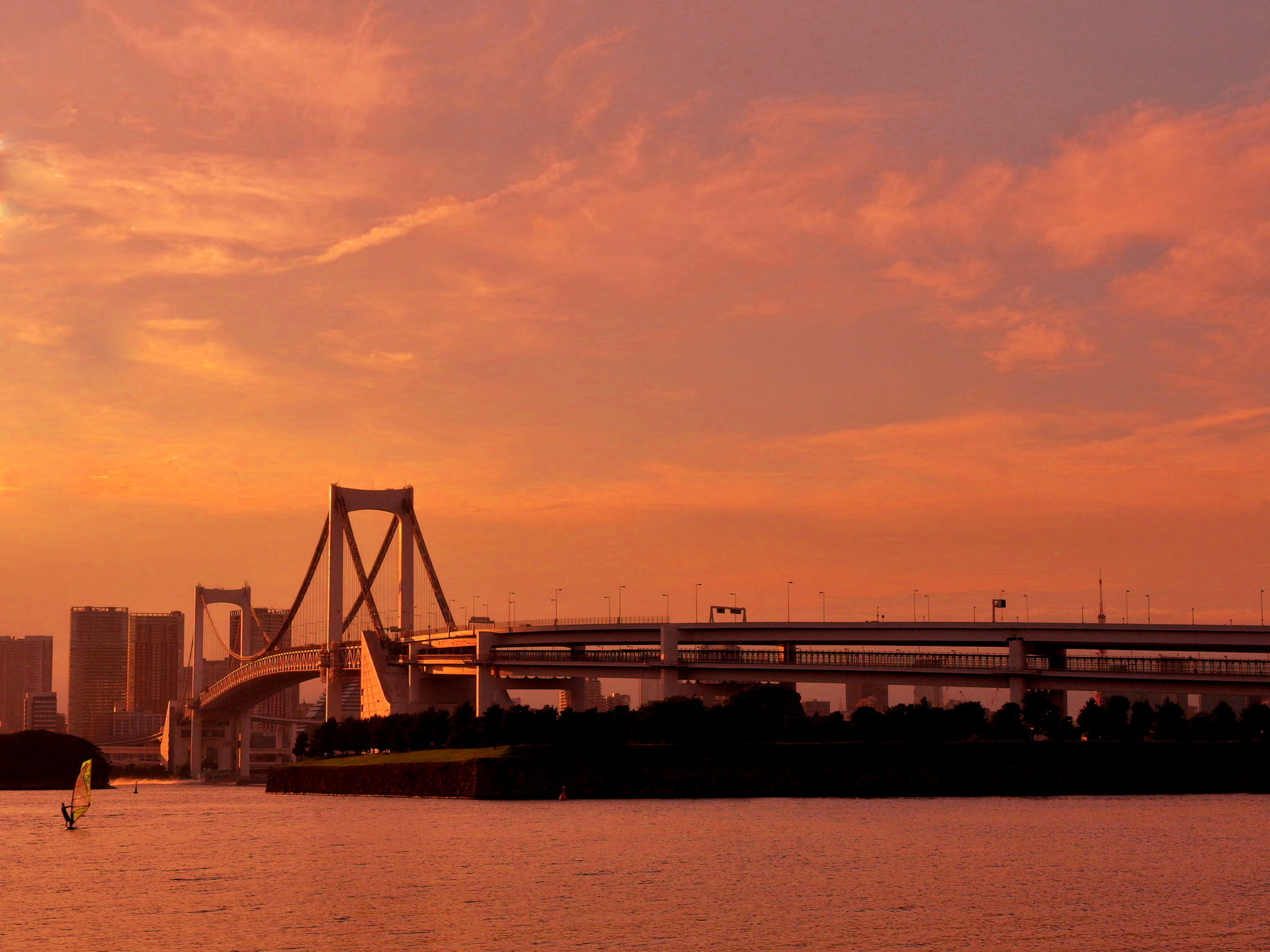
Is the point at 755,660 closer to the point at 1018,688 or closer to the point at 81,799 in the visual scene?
the point at 1018,688

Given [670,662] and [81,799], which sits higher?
[670,662]

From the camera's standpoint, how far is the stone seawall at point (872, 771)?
291 ft

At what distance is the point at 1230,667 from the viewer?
101m

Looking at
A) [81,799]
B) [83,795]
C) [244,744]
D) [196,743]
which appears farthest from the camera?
[196,743]

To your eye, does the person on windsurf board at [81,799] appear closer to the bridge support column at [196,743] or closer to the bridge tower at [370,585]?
the bridge tower at [370,585]

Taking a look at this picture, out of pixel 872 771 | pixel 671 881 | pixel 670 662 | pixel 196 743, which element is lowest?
pixel 671 881

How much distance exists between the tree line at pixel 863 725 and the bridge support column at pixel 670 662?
17712 mm

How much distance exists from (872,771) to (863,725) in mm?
7340

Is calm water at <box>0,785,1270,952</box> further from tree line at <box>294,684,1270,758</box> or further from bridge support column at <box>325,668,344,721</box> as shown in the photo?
bridge support column at <box>325,668,344,721</box>

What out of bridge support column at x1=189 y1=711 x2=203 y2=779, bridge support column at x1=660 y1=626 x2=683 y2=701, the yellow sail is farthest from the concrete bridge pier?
the yellow sail

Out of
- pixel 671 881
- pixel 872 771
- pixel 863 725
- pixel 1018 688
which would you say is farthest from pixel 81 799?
Result: pixel 1018 688

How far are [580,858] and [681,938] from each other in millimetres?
17297

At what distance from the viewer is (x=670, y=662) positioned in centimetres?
12544

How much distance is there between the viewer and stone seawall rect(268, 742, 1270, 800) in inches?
3489
